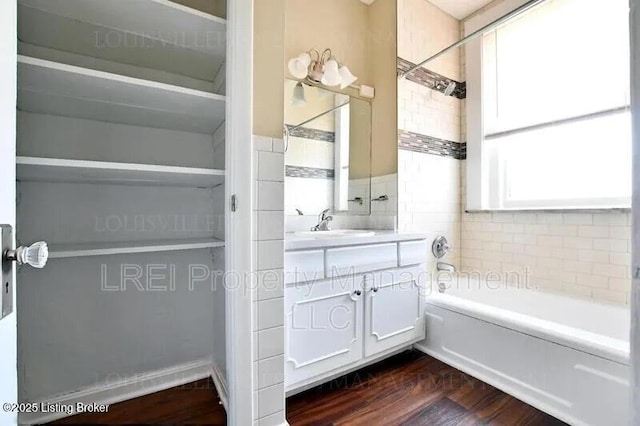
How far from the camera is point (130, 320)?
140 centimetres

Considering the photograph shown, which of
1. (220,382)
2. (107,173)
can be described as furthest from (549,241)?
(107,173)

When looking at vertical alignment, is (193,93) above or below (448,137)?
below

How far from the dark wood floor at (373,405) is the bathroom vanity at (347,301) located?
0.10 metres

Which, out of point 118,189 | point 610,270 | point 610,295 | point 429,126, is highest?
point 429,126

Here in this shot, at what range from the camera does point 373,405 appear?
1.46 meters

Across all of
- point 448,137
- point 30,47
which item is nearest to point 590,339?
point 448,137

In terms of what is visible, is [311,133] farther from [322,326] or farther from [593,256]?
[593,256]

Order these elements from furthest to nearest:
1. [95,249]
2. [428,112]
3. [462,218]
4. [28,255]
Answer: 1. [462,218]
2. [428,112]
3. [95,249]
4. [28,255]

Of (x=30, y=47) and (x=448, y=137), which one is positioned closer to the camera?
(x=30, y=47)

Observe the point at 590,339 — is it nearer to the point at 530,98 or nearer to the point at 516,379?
the point at 516,379

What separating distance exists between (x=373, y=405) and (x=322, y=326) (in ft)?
1.48

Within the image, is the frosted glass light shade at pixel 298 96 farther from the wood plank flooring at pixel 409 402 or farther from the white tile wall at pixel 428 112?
the wood plank flooring at pixel 409 402

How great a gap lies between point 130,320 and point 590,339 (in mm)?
2067

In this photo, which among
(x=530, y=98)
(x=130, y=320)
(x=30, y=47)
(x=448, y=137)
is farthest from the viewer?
(x=448, y=137)
